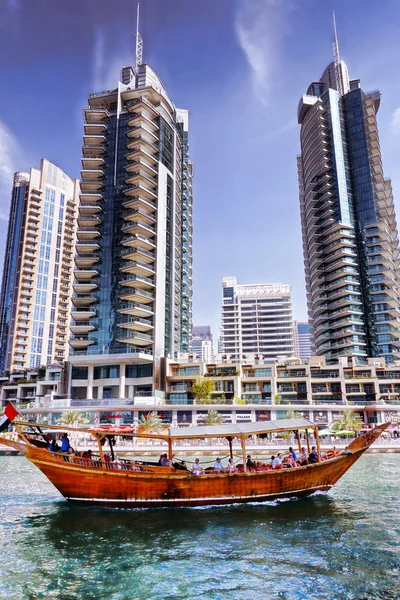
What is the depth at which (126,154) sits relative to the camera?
3209 inches

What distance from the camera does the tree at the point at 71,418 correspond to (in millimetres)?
58691

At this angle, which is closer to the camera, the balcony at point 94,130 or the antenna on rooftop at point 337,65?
the balcony at point 94,130

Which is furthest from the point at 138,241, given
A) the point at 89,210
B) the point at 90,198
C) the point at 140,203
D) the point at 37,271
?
the point at 37,271

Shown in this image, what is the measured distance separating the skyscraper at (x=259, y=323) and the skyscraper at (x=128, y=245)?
8238 cm

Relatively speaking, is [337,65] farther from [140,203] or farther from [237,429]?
[237,429]

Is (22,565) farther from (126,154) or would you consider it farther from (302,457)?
(126,154)

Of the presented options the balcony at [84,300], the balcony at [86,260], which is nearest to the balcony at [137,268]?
the balcony at [86,260]

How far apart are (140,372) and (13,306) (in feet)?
201

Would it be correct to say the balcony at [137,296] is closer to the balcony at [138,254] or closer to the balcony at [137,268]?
the balcony at [137,268]

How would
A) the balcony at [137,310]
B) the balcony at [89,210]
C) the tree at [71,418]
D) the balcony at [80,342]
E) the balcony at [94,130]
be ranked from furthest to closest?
the balcony at [94,130] < the balcony at [89,210] < the balcony at [80,342] < the balcony at [137,310] < the tree at [71,418]

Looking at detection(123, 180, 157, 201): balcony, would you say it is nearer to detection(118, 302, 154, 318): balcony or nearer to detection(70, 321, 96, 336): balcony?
detection(118, 302, 154, 318): balcony

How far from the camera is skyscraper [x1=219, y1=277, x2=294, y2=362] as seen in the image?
168m

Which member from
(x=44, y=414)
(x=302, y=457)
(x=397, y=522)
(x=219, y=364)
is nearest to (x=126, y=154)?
(x=219, y=364)

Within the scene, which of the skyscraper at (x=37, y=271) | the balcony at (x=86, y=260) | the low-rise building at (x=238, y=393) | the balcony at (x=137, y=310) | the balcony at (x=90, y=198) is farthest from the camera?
the skyscraper at (x=37, y=271)
